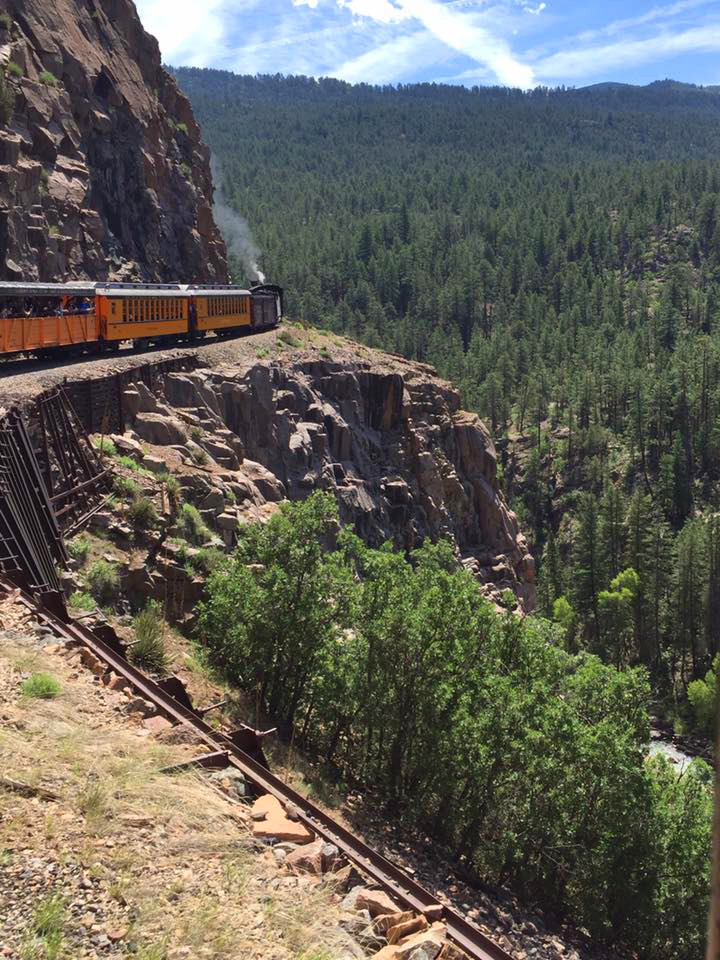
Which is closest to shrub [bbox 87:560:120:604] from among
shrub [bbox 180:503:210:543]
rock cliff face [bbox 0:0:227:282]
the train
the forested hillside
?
shrub [bbox 180:503:210:543]

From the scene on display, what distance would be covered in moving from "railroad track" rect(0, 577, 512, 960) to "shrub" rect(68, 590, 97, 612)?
352cm

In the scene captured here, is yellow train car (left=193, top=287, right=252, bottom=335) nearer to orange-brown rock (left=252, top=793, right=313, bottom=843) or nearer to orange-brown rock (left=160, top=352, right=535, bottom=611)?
orange-brown rock (left=160, top=352, right=535, bottom=611)

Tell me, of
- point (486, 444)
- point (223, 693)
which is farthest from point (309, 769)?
point (486, 444)

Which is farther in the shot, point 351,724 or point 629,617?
point 629,617

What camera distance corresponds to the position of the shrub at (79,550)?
17.6 m

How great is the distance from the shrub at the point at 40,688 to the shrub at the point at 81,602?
6356 mm

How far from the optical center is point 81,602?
15656 millimetres

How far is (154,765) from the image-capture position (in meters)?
7.93

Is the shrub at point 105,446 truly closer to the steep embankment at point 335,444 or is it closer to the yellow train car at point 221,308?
the steep embankment at point 335,444

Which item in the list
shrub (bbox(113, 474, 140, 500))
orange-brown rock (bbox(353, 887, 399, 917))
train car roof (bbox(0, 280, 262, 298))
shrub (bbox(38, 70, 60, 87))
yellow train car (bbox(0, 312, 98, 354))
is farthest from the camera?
shrub (bbox(38, 70, 60, 87))

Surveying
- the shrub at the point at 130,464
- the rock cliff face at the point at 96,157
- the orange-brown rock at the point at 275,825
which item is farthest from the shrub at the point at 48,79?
the orange-brown rock at the point at 275,825

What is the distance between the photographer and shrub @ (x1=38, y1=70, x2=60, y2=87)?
44094mm

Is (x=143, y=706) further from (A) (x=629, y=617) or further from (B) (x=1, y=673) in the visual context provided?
(A) (x=629, y=617)

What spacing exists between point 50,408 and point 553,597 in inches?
2822
